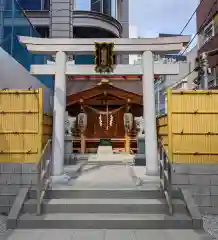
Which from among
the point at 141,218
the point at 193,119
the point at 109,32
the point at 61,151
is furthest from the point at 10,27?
the point at 109,32

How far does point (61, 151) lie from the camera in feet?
25.4

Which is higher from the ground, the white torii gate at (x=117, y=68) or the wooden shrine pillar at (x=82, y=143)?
the white torii gate at (x=117, y=68)

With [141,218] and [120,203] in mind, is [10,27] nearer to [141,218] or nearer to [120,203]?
[120,203]

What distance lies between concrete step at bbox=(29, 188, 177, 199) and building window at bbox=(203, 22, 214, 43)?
1472 centimetres

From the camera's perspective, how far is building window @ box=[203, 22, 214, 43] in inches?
686

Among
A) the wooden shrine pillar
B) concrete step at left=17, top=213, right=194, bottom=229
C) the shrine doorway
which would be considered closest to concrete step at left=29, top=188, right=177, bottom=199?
concrete step at left=17, top=213, right=194, bottom=229

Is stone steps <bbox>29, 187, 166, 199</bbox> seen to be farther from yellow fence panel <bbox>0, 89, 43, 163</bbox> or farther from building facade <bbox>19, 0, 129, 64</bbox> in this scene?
building facade <bbox>19, 0, 129, 64</bbox>

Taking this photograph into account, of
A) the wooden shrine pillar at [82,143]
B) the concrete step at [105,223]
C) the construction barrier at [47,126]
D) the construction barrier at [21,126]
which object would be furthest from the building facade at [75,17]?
the concrete step at [105,223]

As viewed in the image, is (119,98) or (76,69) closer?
(76,69)

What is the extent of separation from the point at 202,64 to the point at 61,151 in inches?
215

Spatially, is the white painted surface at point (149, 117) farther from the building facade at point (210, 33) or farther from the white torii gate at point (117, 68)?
the building facade at point (210, 33)

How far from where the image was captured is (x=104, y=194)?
19.3 feet

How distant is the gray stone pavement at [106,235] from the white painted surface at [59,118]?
2.91m

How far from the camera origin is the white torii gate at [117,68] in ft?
25.6
